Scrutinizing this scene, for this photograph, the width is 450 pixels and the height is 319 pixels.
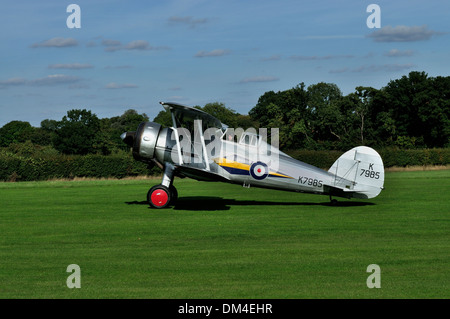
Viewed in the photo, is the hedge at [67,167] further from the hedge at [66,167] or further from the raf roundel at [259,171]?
the raf roundel at [259,171]

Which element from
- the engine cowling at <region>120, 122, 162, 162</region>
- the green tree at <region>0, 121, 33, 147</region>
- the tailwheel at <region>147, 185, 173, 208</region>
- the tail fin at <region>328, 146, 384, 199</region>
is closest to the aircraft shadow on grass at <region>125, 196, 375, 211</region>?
the tailwheel at <region>147, 185, 173, 208</region>

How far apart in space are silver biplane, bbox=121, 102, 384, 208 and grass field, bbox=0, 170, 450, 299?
0.74m

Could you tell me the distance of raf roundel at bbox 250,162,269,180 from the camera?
56.4 feet

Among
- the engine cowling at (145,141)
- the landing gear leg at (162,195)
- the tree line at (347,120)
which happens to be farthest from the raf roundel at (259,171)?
the tree line at (347,120)

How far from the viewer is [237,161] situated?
17344 millimetres

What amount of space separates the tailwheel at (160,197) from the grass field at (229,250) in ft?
1.09

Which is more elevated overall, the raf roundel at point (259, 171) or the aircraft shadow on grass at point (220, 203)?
the raf roundel at point (259, 171)

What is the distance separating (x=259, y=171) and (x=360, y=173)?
3.10m

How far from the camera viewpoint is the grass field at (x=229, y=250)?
747cm

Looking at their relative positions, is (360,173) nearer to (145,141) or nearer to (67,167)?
(145,141)

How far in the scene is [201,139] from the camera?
17.2 meters

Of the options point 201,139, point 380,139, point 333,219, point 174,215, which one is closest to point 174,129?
point 201,139

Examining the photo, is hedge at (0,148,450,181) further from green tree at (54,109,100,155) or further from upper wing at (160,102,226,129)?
green tree at (54,109,100,155)
